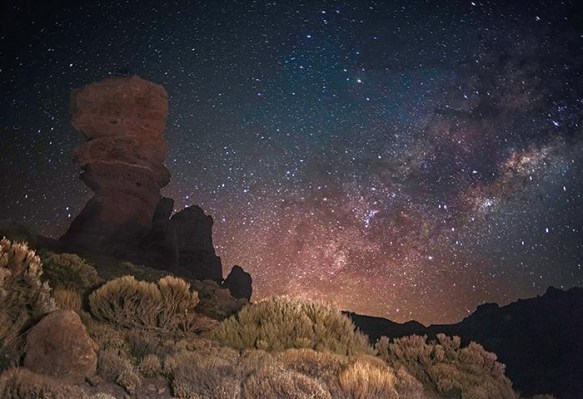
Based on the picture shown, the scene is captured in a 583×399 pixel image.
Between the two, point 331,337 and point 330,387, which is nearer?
point 330,387

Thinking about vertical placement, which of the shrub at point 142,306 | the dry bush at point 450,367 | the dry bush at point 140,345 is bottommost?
the dry bush at point 450,367

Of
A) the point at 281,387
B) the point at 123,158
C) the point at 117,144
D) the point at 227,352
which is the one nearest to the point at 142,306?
the point at 227,352

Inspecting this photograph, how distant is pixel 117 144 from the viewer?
3738 centimetres

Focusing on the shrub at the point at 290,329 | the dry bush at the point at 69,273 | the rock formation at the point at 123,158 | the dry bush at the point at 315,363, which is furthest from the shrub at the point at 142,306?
the rock formation at the point at 123,158

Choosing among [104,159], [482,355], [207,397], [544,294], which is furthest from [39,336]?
[544,294]

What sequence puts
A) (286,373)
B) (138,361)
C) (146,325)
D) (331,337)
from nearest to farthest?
(286,373) < (138,361) < (331,337) < (146,325)

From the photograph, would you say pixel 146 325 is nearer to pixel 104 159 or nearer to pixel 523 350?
pixel 104 159

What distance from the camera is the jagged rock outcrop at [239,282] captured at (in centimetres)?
5104

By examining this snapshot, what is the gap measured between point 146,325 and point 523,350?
53.8 metres

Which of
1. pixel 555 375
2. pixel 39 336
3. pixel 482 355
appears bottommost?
pixel 555 375

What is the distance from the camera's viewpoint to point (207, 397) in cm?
450

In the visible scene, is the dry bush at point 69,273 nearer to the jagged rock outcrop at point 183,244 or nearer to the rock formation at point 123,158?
the rock formation at point 123,158

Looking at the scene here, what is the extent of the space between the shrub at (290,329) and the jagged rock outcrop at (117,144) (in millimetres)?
31484

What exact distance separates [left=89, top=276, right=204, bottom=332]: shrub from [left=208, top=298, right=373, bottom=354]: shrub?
1.10 meters
